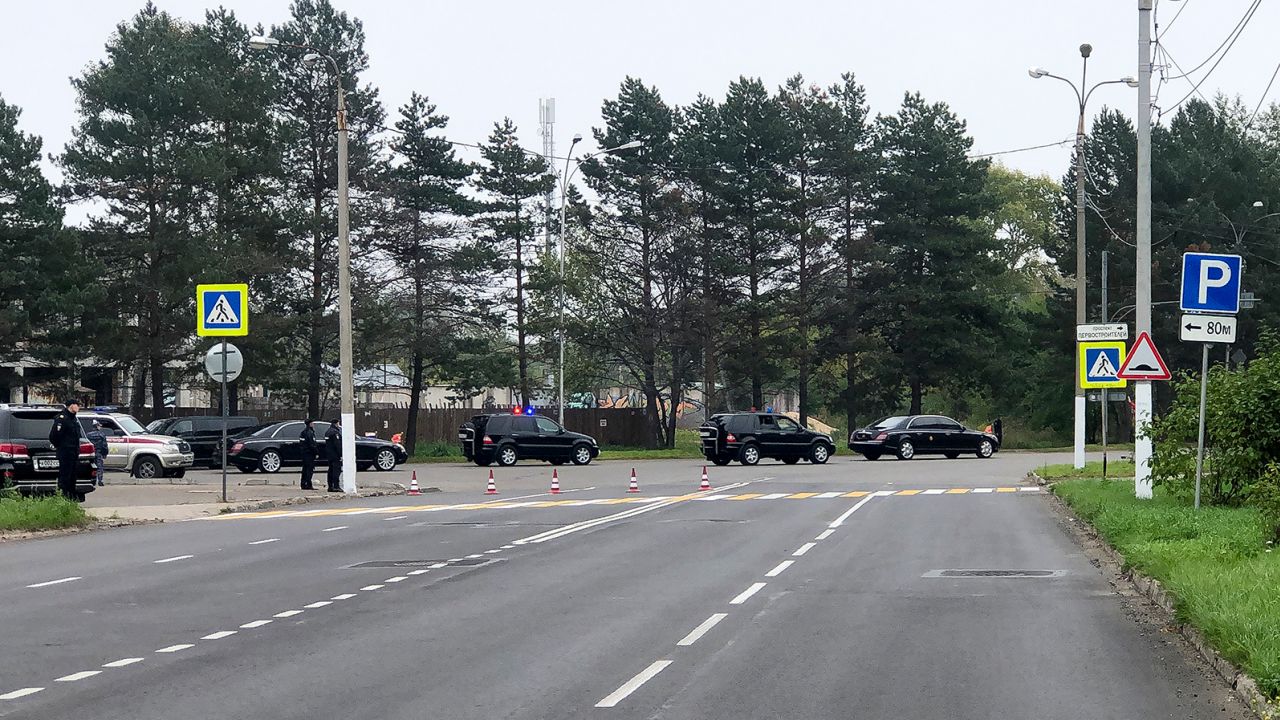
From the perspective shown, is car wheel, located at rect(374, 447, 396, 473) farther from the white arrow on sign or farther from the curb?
the curb

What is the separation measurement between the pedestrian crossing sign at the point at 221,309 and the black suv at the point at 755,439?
2295 centimetres

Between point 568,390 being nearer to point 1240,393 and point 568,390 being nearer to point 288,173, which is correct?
point 288,173

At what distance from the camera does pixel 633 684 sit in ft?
29.3

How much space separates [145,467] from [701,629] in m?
29.4

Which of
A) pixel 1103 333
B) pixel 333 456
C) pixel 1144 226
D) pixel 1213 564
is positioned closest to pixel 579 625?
pixel 1213 564

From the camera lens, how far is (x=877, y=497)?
2886 centimetres

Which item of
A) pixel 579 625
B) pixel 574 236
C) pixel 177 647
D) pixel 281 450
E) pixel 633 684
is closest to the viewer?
pixel 633 684

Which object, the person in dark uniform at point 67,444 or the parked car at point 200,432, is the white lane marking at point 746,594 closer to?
the person in dark uniform at point 67,444

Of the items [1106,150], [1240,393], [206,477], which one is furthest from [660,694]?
[1106,150]

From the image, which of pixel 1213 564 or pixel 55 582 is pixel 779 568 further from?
pixel 55 582

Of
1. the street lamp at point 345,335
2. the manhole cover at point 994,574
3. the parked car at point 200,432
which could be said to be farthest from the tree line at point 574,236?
the manhole cover at point 994,574

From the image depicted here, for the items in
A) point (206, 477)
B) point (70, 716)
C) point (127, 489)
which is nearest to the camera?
→ point (70, 716)

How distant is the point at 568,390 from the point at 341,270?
39.7 meters

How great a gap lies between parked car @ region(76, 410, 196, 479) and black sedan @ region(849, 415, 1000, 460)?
2353cm
